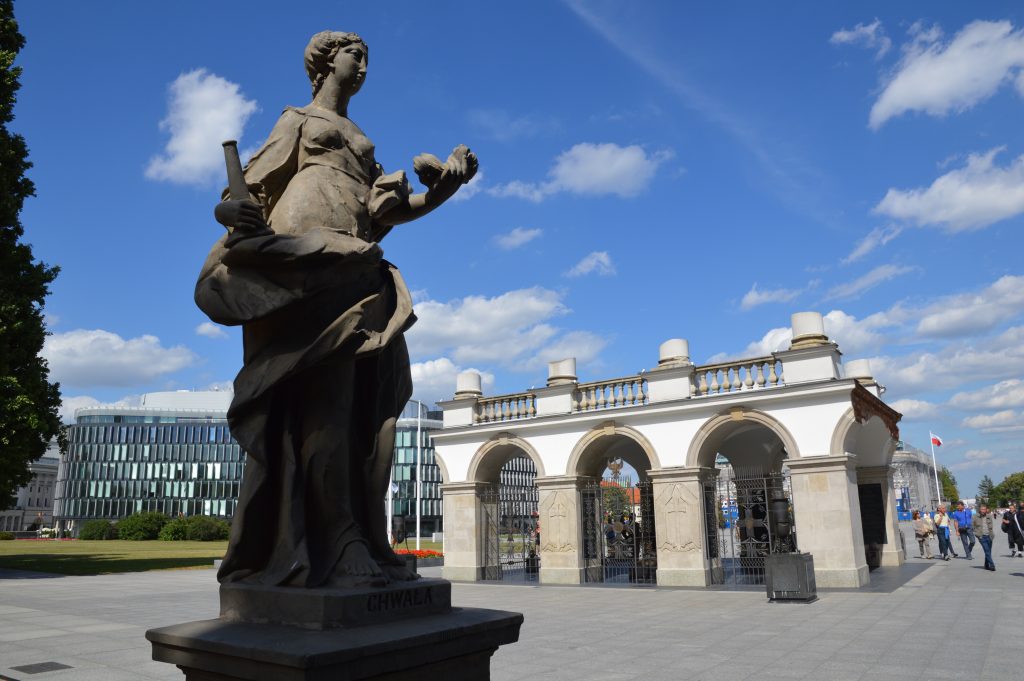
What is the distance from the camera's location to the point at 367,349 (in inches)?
118

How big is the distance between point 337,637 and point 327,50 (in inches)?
109

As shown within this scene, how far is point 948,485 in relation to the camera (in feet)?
334

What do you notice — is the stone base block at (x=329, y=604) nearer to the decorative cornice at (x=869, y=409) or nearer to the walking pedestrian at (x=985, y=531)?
the decorative cornice at (x=869, y=409)

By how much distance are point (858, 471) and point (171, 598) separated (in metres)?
18.5

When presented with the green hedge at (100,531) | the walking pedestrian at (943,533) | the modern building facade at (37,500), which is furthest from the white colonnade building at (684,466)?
the modern building facade at (37,500)

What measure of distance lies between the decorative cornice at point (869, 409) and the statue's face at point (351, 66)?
14.6 metres

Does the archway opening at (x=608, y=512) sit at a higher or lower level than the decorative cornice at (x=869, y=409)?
lower

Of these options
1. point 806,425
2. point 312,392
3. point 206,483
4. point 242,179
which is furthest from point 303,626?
point 206,483

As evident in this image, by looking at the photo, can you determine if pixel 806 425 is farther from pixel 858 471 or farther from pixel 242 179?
pixel 242 179

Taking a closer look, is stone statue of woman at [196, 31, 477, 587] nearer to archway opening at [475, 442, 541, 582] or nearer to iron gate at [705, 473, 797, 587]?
iron gate at [705, 473, 797, 587]

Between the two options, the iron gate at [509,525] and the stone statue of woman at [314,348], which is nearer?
the stone statue of woman at [314,348]

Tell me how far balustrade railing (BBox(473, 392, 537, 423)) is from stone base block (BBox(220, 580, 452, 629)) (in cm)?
1745

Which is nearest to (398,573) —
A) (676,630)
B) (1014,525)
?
(676,630)

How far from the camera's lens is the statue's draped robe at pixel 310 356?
282cm
